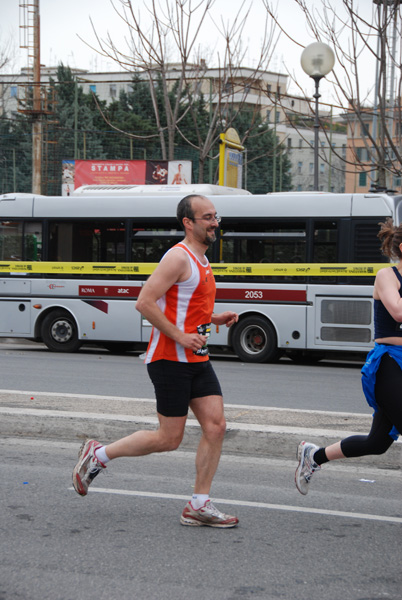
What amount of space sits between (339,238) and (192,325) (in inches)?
414

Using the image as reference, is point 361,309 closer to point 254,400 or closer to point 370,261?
point 370,261

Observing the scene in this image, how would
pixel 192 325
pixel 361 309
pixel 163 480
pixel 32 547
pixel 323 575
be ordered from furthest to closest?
pixel 361 309 → pixel 163 480 → pixel 192 325 → pixel 32 547 → pixel 323 575

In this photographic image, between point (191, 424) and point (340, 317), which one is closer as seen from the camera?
point (191, 424)

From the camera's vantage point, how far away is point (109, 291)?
16516 millimetres

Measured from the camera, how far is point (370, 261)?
48.8 feet

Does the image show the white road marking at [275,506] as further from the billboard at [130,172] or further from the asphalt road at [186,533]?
the billboard at [130,172]

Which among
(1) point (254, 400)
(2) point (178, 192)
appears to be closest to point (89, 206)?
(2) point (178, 192)

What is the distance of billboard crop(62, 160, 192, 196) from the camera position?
83.1ft

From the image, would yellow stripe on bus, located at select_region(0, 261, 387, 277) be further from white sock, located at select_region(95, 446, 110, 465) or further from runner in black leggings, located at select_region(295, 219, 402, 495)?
white sock, located at select_region(95, 446, 110, 465)

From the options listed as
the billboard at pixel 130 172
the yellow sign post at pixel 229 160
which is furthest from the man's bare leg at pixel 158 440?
the billboard at pixel 130 172

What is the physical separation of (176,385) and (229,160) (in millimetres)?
16952

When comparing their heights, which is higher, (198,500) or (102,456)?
(102,456)

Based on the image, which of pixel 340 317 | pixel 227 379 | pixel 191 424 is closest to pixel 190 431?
pixel 191 424

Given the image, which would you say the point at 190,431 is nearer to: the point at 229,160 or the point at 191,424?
the point at 191,424
